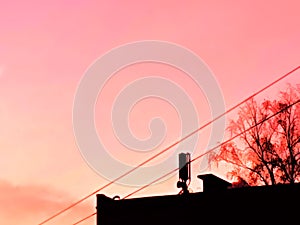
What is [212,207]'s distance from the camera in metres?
24.4

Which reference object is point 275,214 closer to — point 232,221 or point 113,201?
point 232,221

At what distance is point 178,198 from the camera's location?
25281 mm

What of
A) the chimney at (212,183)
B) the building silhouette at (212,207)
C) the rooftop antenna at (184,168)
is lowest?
the building silhouette at (212,207)

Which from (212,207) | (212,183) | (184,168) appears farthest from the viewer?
(184,168)

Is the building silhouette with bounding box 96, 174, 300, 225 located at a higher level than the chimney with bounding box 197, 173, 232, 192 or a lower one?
lower

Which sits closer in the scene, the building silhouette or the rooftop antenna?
the building silhouette

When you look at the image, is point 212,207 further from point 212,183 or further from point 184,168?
point 184,168

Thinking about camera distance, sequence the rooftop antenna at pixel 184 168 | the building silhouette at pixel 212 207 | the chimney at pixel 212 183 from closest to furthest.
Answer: the building silhouette at pixel 212 207 → the chimney at pixel 212 183 → the rooftop antenna at pixel 184 168

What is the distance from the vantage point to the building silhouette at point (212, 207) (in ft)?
74.8

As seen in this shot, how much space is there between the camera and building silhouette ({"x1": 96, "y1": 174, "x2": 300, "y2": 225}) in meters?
22.8

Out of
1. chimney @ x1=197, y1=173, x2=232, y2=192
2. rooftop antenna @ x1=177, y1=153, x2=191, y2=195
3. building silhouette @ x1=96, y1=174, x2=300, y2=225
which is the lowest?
building silhouette @ x1=96, y1=174, x2=300, y2=225

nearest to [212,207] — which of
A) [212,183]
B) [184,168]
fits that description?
[212,183]

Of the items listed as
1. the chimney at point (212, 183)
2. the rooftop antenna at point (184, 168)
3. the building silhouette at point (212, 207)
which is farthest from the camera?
the rooftop antenna at point (184, 168)

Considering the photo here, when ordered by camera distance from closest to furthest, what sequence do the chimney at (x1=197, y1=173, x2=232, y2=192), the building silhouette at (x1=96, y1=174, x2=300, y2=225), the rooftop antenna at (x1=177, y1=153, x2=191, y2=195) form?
1. the building silhouette at (x1=96, y1=174, x2=300, y2=225)
2. the chimney at (x1=197, y1=173, x2=232, y2=192)
3. the rooftop antenna at (x1=177, y1=153, x2=191, y2=195)
